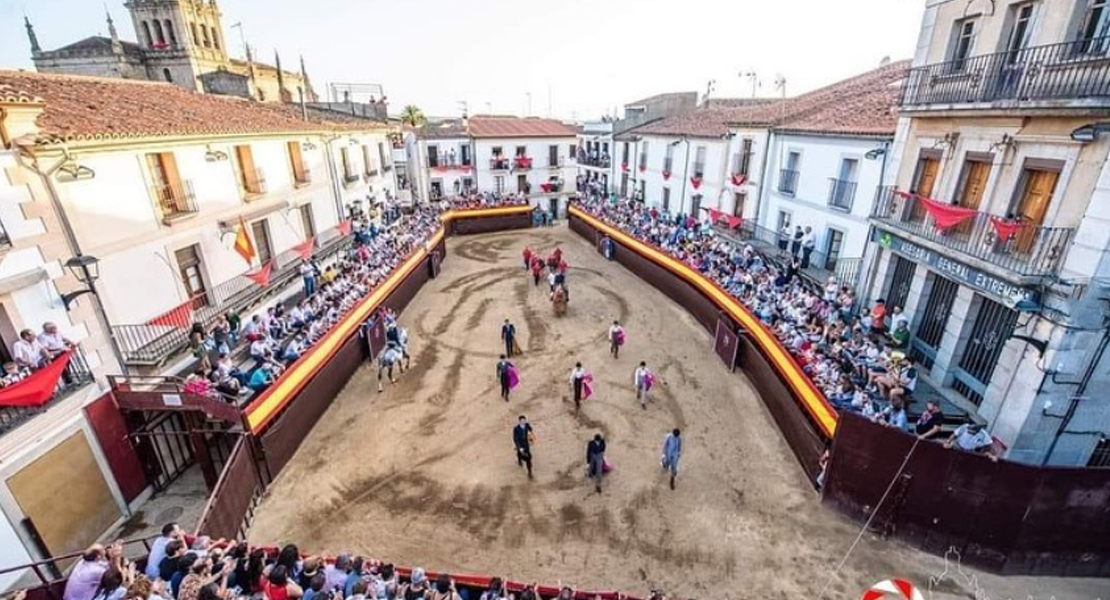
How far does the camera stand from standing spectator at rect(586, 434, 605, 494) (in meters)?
10.7

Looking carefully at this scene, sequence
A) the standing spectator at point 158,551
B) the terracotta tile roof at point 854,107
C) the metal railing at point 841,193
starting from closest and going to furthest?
1. the standing spectator at point 158,551
2. the terracotta tile roof at point 854,107
3. the metal railing at point 841,193

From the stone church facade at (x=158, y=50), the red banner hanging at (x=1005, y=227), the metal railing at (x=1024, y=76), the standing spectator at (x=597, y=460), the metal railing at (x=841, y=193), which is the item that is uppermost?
the stone church facade at (x=158, y=50)

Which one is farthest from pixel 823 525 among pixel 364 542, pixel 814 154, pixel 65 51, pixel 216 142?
pixel 65 51

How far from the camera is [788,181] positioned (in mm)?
21094

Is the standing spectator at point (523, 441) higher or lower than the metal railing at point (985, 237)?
lower

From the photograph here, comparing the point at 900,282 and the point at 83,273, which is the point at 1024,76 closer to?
the point at 900,282

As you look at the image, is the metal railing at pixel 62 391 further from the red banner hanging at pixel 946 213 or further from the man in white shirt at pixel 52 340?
the red banner hanging at pixel 946 213

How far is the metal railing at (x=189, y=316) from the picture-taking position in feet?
39.2

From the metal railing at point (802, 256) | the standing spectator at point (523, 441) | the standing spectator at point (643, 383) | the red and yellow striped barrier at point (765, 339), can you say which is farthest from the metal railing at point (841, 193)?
the standing spectator at point (523, 441)

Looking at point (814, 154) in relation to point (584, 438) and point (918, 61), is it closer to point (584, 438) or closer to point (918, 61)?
point (918, 61)

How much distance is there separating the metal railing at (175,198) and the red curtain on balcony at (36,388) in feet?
18.2

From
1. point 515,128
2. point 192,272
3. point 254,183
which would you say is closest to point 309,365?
point 192,272

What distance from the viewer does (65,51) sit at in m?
39.4

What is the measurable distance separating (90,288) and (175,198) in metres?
4.71
